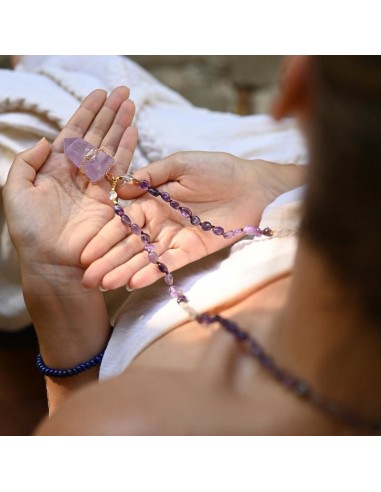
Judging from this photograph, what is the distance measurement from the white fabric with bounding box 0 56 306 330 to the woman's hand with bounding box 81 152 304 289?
7 cm

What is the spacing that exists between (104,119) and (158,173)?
72 mm

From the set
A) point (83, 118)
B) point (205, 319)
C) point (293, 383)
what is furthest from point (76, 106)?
point (293, 383)

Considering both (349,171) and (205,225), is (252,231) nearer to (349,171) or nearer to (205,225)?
(205,225)

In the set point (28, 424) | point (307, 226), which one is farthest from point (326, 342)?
point (28, 424)

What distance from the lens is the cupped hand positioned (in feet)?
1.81

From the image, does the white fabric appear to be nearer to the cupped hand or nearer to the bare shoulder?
the cupped hand

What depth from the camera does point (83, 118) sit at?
1.94ft

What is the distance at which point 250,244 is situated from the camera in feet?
1.91

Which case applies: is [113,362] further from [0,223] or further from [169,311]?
[0,223]

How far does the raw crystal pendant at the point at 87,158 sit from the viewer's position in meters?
0.57

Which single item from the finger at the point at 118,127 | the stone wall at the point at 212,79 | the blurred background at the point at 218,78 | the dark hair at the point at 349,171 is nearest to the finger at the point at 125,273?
the finger at the point at 118,127

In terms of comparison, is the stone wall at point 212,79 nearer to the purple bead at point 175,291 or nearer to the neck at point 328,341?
the purple bead at point 175,291

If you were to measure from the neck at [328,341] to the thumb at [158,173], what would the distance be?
9.0 inches
